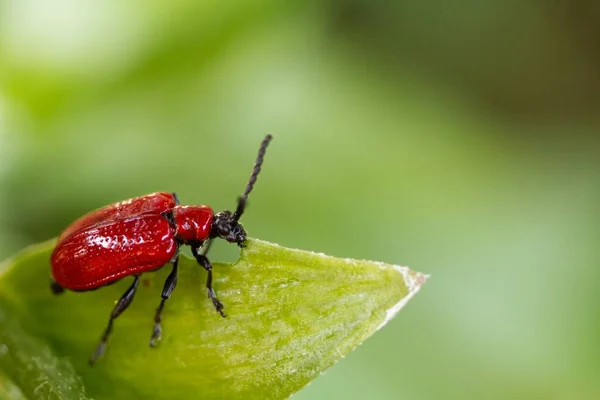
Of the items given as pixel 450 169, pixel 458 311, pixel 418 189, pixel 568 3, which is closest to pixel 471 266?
pixel 458 311

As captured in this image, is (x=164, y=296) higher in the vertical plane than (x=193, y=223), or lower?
lower

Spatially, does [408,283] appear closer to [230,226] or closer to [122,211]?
[230,226]

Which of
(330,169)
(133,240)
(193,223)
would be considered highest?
(330,169)

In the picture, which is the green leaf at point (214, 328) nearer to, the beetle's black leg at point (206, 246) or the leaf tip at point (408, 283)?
the leaf tip at point (408, 283)

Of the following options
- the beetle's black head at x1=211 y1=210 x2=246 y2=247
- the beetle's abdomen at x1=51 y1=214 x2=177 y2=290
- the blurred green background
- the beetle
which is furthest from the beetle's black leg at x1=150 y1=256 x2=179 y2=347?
the blurred green background

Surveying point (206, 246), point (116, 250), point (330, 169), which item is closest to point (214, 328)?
point (116, 250)

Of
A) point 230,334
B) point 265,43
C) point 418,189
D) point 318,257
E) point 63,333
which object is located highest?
point 265,43

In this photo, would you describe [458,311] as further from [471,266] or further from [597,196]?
[597,196]
